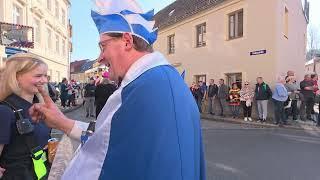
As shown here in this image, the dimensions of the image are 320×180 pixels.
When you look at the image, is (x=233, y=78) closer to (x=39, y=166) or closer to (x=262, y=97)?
(x=262, y=97)

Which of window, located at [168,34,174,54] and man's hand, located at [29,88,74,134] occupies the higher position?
window, located at [168,34,174,54]

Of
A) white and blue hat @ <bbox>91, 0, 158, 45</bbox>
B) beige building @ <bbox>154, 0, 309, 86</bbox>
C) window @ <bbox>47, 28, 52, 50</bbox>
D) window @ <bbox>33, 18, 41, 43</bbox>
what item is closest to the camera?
white and blue hat @ <bbox>91, 0, 158, 45</bbox>

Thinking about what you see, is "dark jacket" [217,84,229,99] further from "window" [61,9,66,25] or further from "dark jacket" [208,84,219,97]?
"window" [61,9,66,25]

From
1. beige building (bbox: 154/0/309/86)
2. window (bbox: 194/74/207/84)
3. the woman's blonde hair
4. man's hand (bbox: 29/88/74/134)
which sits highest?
beige building (bbox: 154/0/309/86)

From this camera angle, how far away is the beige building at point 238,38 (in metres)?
17.2

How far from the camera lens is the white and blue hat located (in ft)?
5.49

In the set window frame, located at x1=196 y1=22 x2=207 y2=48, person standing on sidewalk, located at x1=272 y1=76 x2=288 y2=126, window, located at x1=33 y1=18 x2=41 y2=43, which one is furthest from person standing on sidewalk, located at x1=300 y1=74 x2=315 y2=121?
window, located at x1=33 y1=18 x2=41 y2=43

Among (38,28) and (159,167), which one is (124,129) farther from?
(38,28)

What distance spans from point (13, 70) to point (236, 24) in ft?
58.0

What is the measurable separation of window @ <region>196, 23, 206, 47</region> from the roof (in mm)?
908

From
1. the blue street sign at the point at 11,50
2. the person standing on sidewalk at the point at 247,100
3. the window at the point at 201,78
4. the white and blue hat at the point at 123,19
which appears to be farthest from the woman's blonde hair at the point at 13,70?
the window at the point at 201,78

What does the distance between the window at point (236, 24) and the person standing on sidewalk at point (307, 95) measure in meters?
4.26

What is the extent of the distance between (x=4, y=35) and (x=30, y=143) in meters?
6.30

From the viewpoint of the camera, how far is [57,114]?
2.18 metres
